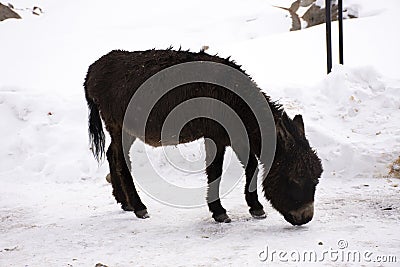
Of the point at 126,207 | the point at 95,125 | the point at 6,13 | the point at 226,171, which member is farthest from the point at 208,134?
the point at 6,13

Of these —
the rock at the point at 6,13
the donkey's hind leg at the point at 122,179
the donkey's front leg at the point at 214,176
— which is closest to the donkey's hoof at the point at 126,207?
the donkey's hind leg at the point at 122,179

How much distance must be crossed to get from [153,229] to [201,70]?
56.2 inches

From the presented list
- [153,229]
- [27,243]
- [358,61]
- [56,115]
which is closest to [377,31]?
[358,61]

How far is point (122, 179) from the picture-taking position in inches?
199

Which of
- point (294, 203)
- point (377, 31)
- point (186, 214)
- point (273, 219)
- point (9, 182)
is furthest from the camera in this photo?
point (377, 31)

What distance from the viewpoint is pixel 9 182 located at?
6129 millimetres

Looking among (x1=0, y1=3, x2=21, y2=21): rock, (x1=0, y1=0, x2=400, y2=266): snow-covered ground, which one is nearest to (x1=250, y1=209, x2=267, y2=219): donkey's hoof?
(x1=0, y1=0, x2=400, y2=266): snow-covered ground

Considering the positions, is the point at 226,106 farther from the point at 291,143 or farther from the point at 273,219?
the point at 273,219

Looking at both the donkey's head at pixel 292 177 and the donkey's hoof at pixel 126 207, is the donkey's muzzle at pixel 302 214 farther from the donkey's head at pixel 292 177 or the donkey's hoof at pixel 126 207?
the donkey's hoof at pixel 126 207

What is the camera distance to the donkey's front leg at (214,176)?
4.51 meters

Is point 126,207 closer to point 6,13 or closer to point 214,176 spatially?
point 214,176

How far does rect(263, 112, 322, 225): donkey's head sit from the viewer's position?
4.24 m

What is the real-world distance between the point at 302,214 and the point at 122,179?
1794 millimetres

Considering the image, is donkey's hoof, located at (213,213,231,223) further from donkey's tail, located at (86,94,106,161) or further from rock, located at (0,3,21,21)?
rock, located at (0,3,21,21)
